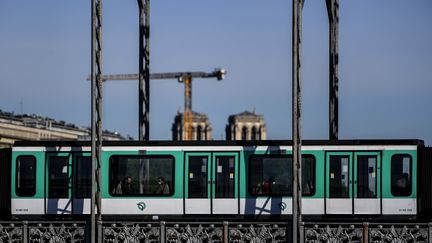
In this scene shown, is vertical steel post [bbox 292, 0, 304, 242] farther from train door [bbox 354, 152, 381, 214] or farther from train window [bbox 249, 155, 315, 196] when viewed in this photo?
train door [bbox 354, 152, 381, 214]

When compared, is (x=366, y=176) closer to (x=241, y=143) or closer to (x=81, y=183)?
(x=241, y=143)

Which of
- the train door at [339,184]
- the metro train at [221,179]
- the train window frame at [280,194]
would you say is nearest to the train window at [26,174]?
the metro train at [221,179]

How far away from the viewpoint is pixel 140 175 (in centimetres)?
4303

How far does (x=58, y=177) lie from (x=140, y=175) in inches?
113

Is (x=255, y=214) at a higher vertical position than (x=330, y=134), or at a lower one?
lower

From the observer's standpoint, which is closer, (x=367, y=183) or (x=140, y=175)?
(x=367, y=183)

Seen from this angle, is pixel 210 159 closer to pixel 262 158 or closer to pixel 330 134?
pixel 262 158

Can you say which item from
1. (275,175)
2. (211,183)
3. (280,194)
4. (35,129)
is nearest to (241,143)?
(275,175)

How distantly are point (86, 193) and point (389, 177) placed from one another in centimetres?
1039

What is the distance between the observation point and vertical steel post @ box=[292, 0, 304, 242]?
35.9 metres

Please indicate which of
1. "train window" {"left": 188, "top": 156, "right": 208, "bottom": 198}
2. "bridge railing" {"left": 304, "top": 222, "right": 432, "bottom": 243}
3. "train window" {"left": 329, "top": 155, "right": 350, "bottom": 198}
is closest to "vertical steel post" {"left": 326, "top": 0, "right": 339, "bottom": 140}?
"train window" {"left": 329, "top": 155, "right": 350, "bottom": 198}

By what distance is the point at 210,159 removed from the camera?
4228 cm

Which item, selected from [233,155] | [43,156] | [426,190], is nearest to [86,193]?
[43,156]

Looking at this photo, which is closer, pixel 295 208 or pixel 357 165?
pixel 295 208
